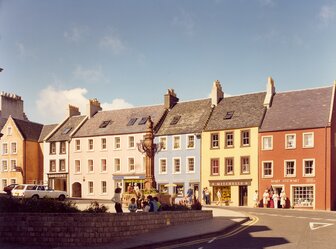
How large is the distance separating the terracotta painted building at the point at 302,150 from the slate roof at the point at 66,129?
87.9 feet

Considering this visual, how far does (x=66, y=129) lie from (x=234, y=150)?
2525 centimetres

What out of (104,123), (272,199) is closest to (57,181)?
(104,123)

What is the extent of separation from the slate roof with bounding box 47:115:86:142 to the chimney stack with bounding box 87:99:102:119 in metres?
1.30

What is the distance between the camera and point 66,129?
61125 millimetres

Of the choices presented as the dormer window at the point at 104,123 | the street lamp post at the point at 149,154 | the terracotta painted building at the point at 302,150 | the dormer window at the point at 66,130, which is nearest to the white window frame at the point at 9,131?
the dormer window at the point at 66,130

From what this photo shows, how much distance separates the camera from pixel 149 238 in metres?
17.4

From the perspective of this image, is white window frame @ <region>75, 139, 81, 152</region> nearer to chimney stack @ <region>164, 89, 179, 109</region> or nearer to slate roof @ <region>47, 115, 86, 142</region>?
slate roof @ <region>47, 115, 86, 142</region>

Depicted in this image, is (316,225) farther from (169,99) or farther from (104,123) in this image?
(104,123)

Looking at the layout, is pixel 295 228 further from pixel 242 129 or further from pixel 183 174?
pixel 183 174

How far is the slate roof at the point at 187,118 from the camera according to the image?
5087cm

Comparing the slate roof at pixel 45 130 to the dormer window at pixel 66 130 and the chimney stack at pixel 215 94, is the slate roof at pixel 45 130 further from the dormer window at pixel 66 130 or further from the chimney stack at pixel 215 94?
the chimney stack at pixel 215 94

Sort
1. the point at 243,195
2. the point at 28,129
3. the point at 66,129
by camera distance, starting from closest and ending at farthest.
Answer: the point at 243,195 → the point at 66,129 → the point at 28,129

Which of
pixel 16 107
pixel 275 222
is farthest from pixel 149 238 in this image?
pixel 16 107

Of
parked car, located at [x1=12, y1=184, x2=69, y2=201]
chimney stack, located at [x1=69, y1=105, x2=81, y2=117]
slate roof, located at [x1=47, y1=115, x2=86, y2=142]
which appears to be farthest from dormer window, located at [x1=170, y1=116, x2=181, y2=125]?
chimney stack, located at [x1=69, y1=105, x2=81, y2=117]
